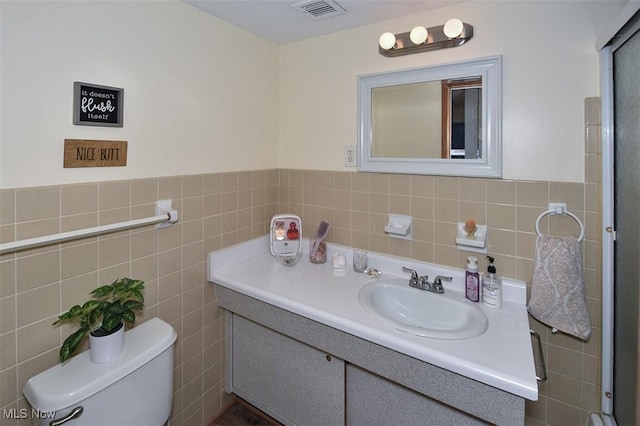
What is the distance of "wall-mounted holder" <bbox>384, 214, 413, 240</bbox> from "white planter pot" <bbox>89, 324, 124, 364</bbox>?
124 centimetres

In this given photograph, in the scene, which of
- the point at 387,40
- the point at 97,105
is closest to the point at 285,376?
the point at 97,105

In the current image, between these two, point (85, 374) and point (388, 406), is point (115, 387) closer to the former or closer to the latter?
point (85, 374)

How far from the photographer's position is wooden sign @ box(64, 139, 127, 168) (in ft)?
3.71

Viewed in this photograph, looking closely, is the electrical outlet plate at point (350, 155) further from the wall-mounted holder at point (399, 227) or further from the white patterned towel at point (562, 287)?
the white patterned towel at point (562, 287)

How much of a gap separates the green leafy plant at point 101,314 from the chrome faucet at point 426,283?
1.16 m

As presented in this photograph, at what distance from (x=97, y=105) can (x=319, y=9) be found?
1.05m

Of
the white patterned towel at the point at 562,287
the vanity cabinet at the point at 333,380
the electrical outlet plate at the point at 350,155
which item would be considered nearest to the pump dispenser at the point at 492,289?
the white patterned towel at the point at 562,287

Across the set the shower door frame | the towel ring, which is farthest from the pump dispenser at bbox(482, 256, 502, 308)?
the shower door frame

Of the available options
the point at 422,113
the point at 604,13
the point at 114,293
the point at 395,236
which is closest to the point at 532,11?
the point at 604,13

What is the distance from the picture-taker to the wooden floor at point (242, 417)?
1.73 m

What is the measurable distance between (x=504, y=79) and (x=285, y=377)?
165 cm

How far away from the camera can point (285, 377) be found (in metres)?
Answer: 1.54

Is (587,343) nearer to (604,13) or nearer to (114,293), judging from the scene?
(604,13)

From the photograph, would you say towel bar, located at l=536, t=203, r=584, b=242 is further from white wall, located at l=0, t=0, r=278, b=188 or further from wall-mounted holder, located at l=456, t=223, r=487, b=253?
white wall, located at l=0, t=0, r=278, b=188
